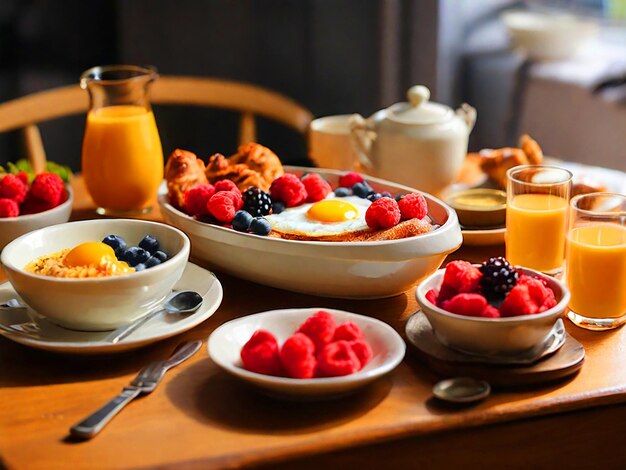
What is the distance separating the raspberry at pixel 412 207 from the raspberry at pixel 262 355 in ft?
1.34

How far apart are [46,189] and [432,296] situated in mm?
794

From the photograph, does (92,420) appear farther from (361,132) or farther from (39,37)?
(39,37)

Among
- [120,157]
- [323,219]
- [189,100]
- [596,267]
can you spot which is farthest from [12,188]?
[189,100]

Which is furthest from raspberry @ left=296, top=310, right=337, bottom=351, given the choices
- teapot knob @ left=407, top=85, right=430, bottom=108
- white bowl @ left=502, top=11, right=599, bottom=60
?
white bowl @ left=502, top=11, right=599, bottom=60

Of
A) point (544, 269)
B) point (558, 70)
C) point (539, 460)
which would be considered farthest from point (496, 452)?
point (558, 70)

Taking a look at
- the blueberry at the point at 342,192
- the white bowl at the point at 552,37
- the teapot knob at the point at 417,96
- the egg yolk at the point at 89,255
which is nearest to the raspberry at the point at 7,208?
the egg yolk at the point at 89,255

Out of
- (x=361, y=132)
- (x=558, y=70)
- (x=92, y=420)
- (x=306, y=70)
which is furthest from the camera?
(x=306, y=70)

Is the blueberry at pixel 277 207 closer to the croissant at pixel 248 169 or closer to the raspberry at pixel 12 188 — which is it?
the croissant at pixel 248 169

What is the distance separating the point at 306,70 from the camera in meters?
3.63

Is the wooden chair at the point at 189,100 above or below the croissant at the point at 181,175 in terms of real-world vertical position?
below

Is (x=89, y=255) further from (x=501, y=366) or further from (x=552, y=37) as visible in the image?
(x=552, y=37)

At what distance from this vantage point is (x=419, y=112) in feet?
5.95

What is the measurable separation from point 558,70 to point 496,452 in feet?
8.17

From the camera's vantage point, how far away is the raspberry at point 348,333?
113 cm
